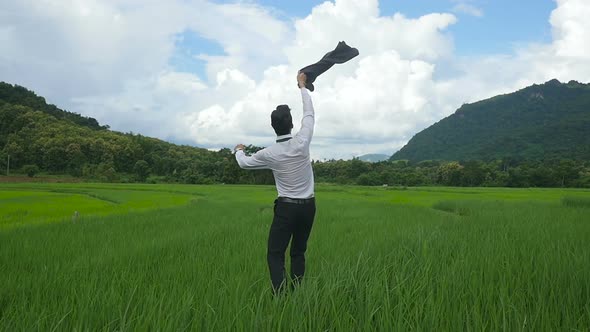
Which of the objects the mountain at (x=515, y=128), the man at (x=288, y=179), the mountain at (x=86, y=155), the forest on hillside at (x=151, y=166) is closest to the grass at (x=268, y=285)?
the man at (x=288, y=179)

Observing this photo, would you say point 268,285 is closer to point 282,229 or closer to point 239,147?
point 282,229

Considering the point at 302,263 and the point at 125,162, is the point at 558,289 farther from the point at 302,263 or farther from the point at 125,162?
Result: the point at 125,162

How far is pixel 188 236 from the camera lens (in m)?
6.17

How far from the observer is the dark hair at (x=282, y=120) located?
2.81 meters

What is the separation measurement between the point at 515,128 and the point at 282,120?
377 feet

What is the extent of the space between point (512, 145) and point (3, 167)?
92.0 metres

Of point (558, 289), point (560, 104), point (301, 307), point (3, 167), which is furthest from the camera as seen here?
point (560, 104)

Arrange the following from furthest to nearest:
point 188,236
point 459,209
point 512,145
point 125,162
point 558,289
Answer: point 512,145
point 125,162
point 459,209
point 188,236
point 558,289

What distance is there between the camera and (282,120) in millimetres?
2811

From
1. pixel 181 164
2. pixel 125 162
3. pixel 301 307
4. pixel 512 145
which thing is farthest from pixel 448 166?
pixel 301 307

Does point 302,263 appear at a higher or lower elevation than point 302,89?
lower

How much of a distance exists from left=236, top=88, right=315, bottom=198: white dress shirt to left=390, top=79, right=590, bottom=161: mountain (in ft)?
249

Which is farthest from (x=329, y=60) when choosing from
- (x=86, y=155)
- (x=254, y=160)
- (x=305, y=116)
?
(x=86, y=155)

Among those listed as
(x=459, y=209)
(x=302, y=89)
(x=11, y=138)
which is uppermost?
(x=11, y=138)
